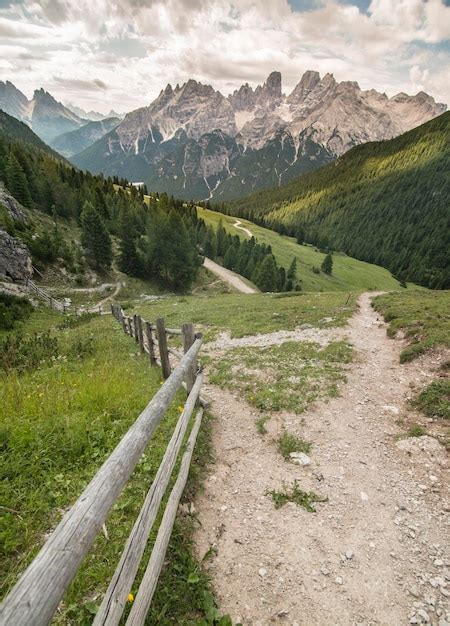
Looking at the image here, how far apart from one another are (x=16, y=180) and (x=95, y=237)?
23566mm

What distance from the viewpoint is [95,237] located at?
52.2 metres

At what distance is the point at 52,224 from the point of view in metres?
62.3

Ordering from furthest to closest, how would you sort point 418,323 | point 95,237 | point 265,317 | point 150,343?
point 95,237, point 265,317, point 418,323, point 150,343

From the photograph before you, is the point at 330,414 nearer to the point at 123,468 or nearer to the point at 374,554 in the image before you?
the point at 374,554

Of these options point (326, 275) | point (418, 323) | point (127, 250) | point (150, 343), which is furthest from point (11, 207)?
point (326, 275)

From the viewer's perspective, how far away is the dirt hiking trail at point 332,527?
4395 millimetres

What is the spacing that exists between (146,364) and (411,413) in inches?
374

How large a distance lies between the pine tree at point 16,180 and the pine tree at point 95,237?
18.8 meters

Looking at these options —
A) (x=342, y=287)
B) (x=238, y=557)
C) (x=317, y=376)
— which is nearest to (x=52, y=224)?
(x=317, y=376)

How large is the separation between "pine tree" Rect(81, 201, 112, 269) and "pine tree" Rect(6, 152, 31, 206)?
18781mm

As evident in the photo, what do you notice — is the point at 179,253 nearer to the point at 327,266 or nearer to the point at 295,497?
the point at 295,497

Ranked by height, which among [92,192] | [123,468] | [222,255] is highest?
[92,192]

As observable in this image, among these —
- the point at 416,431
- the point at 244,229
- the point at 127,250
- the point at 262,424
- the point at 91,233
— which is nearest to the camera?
the point at 416,431

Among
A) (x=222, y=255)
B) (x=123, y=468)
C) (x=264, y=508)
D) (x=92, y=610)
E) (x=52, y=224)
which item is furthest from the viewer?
(x=222, y=255)
